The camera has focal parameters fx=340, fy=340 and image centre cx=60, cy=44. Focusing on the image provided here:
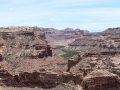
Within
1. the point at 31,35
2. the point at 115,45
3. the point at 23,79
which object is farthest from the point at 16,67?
the point at 115,45

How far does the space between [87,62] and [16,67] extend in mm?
36437

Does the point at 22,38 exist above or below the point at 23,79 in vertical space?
above

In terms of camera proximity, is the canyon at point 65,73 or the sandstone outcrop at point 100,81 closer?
the sandstone outcrop at point 100,81

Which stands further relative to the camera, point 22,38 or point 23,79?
point 22,38

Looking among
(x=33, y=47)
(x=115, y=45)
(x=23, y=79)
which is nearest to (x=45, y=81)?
(x=23, y=79)

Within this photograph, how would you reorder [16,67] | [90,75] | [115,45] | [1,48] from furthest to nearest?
[115,45] < [1,48] < [16,67] < [90,75]

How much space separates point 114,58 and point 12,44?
59.3 metres

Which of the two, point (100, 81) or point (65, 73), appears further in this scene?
point (65, 73)

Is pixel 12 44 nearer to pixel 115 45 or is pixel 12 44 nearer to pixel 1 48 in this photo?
pixel 1 48

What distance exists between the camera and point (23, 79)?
71.0 m

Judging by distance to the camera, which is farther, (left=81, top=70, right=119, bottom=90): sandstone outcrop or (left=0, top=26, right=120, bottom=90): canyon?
(left=0, top=26, right=120, bottom=90): canyon

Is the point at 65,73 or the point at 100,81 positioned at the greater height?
the point at 65,73

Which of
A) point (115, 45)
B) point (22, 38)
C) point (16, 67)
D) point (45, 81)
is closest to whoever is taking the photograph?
point (45, 81)

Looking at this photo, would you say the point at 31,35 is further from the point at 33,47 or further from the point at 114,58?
the point at 114,58
